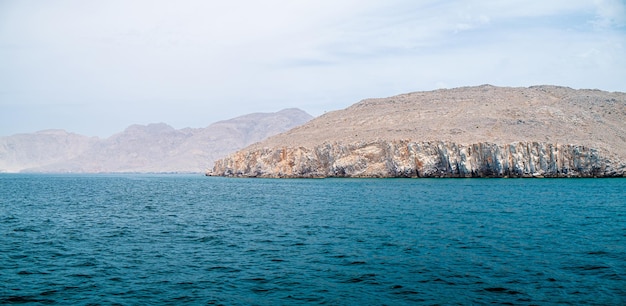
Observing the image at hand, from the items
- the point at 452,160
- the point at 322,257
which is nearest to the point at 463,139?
the point at 452,160

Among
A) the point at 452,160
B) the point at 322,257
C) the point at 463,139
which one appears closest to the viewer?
the point at 322,257

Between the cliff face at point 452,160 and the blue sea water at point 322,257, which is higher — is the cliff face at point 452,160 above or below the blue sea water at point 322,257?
above

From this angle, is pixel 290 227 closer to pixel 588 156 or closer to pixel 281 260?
pixel 281 260

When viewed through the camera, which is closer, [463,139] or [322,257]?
[322,257]

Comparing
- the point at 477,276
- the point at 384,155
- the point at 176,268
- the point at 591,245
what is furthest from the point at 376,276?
the point at 384,155

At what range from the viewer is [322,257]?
22703 mm

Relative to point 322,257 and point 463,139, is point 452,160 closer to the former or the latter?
point 463,139

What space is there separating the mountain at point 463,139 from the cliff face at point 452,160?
0.19 m

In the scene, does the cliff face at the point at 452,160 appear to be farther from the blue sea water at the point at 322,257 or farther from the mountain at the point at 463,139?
the blue sea water at the point at 322,257

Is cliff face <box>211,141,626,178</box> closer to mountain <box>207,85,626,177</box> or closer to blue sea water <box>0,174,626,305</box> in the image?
mountain <box>207,85,626,177</box>

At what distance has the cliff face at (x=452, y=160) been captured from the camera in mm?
90625

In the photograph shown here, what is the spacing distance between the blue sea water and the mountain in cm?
5465

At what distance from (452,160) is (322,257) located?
7766 centimetres

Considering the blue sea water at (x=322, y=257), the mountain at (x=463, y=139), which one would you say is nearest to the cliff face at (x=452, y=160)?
the mountain at (x=463, y=139)
